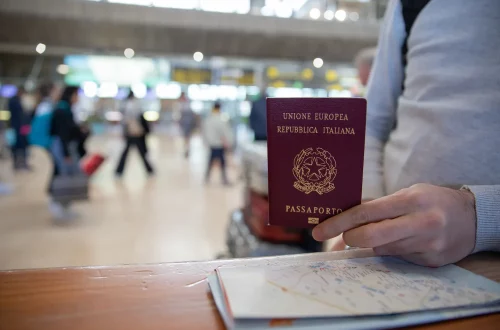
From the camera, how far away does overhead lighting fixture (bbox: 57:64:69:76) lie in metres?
14.8

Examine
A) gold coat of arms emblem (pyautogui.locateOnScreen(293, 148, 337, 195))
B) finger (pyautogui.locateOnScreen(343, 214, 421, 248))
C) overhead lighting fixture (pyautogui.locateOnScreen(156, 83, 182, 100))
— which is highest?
overhead lighting fixture (pyautogui.locateOnScreen(156, 83, 182, 100))

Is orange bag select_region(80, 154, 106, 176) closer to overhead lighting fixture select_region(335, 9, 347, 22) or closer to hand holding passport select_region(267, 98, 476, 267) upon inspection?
hand holding passport select_region(267, 98, 476, 267)

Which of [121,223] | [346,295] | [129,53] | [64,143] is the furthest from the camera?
[129,53]

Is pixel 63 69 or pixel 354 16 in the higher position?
pixel 354 16

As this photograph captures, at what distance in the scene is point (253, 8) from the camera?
8977 mm

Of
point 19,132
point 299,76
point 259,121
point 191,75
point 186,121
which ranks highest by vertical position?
point 191,75

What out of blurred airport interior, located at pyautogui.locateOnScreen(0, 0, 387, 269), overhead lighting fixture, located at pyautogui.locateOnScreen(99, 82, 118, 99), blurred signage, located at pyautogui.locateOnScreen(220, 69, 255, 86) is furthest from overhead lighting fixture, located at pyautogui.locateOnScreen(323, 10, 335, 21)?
overhead lighting fixture, located at pyautogui.locateOnScreen(99, 82, 118, 99)

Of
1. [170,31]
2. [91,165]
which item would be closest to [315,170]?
[91,165]

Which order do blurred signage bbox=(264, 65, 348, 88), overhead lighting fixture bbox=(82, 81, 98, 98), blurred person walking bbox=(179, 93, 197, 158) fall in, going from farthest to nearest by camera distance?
overhead lighting fixture bbox=(82, 81, 98, 98)
blurred signage bbox=(264, 65, 348, 88)
blurred person walking bbox=(179, 93, 197, 158)

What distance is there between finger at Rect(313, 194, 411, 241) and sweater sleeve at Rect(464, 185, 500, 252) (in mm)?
142

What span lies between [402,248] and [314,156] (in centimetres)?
20

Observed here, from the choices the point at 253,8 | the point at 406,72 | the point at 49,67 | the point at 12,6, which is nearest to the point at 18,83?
the point at 49,67

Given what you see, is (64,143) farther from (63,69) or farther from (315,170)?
(63,69)

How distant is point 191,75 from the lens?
1424 cm
